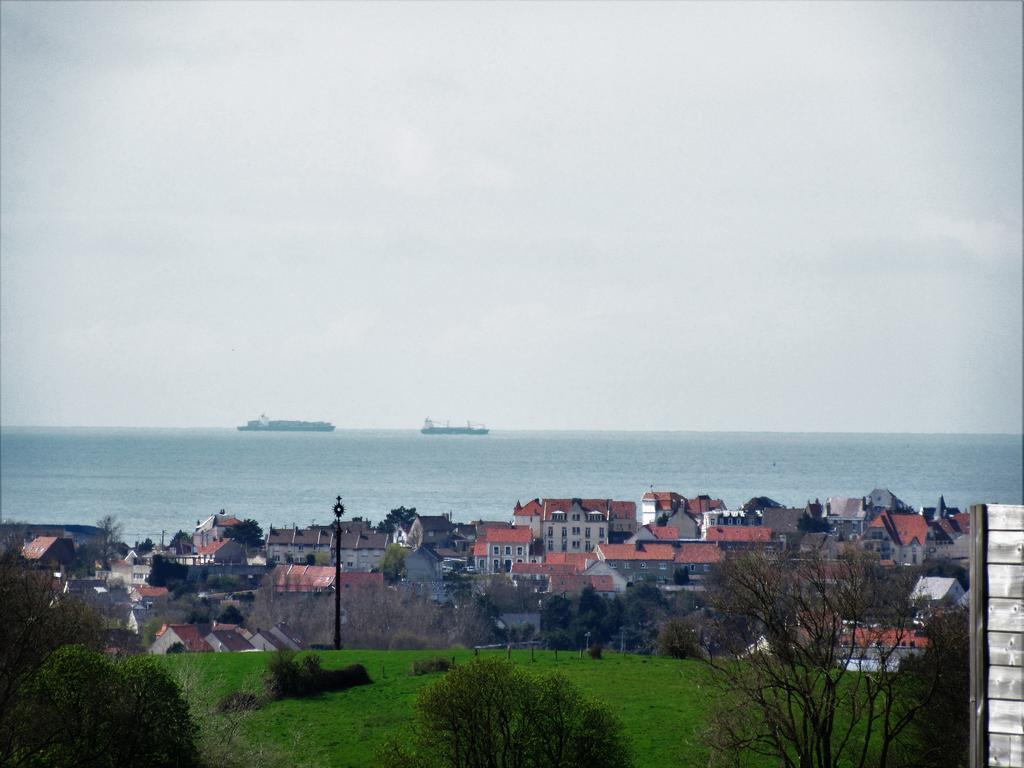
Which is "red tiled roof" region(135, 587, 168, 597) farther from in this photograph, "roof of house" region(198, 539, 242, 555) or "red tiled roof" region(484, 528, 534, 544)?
"red tiled roof" region(484, 528, 534, 544)

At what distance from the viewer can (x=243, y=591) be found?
202 feet

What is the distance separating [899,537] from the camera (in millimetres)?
80125

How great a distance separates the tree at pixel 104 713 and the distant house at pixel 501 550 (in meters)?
56.3

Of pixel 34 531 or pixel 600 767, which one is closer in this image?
pixel 600 767

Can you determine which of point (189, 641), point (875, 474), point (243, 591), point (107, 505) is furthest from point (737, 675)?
point (875, 474)

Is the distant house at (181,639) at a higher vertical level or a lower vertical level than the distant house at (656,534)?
lower

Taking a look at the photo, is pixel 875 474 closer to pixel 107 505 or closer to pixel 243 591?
pixel 107 505

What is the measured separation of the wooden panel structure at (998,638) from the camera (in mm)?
5168

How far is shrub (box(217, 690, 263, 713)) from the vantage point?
22.6 meters

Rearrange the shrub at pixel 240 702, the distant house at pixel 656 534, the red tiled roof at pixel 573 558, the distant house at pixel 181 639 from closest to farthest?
the shrub at pixel 240 702 < the distant house at pixel 181 639 < the red tiled roof at pixel 573 558 < the distant house at pixel 656 534

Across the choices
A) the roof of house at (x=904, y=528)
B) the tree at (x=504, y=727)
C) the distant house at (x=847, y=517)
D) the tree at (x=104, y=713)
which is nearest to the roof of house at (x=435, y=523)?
the distant house at (x=847, y=517)

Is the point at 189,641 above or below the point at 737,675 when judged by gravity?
below

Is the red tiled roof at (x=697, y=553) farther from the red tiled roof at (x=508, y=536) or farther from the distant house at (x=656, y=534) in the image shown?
the red tiled roof at (x=508, y=536)

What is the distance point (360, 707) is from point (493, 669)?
281 inches
